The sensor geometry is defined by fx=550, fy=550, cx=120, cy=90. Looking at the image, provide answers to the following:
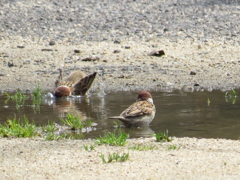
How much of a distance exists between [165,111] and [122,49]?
5.53 m

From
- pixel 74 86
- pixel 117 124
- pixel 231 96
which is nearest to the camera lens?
pixel 117 124

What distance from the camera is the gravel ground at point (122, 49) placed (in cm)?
680

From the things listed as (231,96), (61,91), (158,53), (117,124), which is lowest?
(117,124)

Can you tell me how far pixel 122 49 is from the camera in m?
15.1

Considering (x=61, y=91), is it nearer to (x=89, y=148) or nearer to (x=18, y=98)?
(x=18, y=98)

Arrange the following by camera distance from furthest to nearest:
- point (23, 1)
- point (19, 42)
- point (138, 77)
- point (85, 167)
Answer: point (23, 1), point (19, 42), point (138, 77), point (85, 167)

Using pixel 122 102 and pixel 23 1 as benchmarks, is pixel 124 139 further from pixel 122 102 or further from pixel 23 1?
pixel 23 1

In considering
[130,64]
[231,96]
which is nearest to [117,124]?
[231,96]

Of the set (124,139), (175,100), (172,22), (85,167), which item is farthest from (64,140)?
(172,22)

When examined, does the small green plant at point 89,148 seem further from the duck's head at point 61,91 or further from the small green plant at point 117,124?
the duck's head at point 61,91

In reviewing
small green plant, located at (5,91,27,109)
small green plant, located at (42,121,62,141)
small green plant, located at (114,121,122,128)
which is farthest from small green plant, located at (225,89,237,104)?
small green plant, located at (42,121,62,141)

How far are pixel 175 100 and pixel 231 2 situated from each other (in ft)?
29.2

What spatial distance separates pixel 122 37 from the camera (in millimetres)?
15953

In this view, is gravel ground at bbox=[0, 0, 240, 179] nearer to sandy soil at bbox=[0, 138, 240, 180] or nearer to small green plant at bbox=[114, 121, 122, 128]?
sandy soil at bbox=[0, 138, 240, 180]
